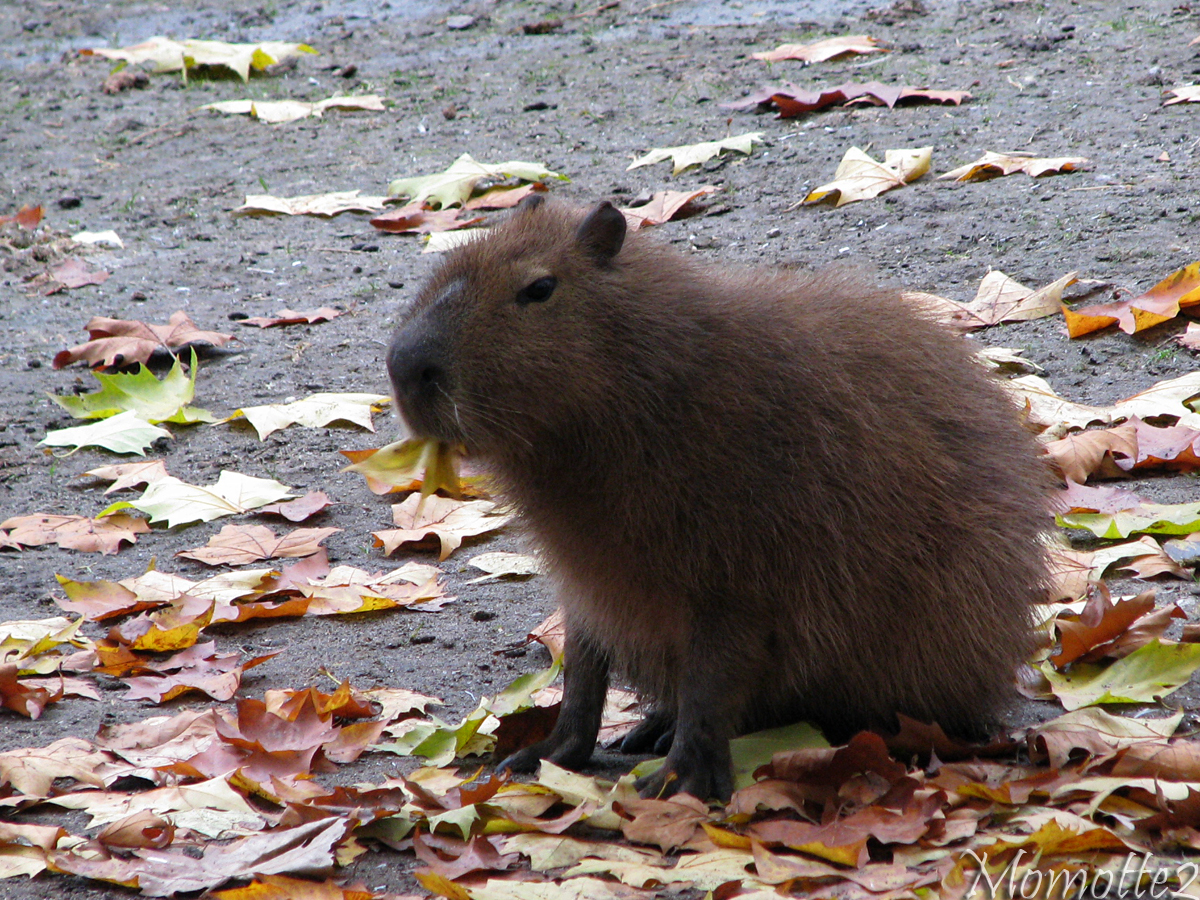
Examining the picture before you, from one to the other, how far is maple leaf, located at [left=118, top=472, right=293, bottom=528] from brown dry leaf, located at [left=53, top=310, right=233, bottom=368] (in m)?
1.18

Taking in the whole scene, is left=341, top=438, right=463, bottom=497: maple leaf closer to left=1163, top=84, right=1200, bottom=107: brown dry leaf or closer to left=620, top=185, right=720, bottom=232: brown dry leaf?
left=620, top=185, right=720, bottom=232: brown dry leaf

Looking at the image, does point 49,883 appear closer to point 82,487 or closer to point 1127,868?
point 1127,868

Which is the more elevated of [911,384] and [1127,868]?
[911,384]

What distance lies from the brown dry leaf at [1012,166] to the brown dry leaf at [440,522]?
2.92m

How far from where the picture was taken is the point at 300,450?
15.9ft

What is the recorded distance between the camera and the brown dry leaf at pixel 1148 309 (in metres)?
4.50

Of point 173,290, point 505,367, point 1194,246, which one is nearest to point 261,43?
point 173,290

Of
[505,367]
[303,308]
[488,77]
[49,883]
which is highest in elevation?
[488,77]

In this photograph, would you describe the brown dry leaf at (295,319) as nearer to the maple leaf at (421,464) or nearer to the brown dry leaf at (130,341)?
the brown dry leaf at (130,341)

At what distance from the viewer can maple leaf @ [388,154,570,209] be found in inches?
258

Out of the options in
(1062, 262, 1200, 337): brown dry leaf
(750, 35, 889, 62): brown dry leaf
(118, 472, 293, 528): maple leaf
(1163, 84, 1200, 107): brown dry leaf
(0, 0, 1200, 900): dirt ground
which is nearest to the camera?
(0, 0, 1200, 900): dirt ground

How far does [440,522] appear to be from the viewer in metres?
4.21

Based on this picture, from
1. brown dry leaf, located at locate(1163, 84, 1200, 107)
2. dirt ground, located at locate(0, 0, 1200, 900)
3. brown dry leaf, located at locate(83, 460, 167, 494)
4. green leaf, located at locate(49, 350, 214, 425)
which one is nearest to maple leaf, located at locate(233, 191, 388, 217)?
dirt ground, located at locate(0, 0, 1200, 900)

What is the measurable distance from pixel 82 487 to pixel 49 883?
8.16ft
